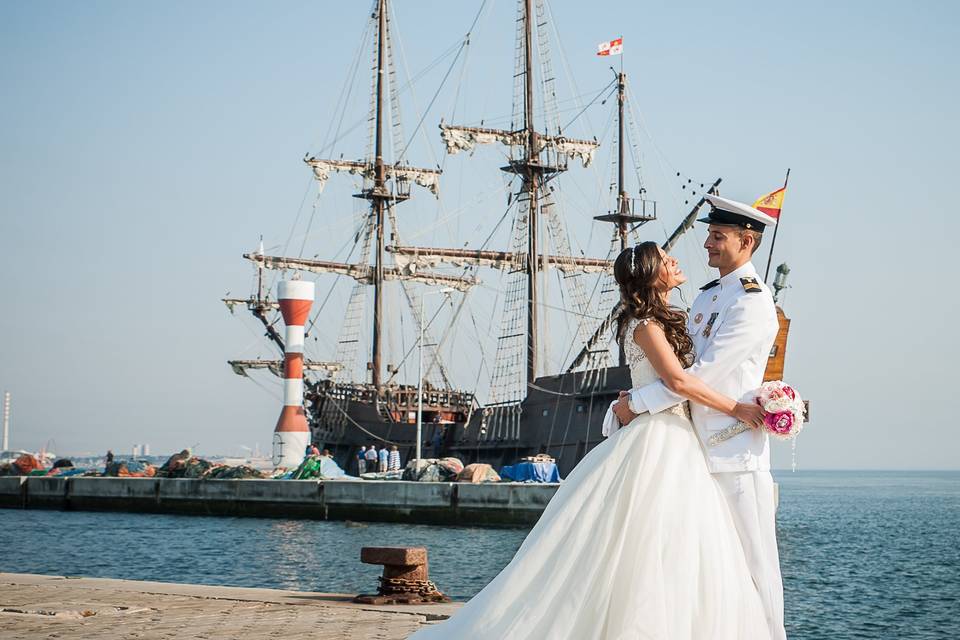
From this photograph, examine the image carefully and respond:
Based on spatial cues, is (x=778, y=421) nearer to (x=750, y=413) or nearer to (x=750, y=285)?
(x=750, y=413)

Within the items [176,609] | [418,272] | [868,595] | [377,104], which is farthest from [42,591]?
[377,104]

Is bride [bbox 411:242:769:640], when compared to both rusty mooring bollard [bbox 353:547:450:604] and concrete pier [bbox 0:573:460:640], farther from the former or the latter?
rusty mooring bollard [bbox 353:547:450:604]

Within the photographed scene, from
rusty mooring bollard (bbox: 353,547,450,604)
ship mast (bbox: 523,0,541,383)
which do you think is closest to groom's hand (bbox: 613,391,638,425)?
rusty mooring bollard (bbox: 353,547,450,604)

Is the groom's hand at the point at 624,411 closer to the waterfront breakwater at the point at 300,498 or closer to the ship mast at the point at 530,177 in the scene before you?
the waterfront breakwater at the point at 300,498

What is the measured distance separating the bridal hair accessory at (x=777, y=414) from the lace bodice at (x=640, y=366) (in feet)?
0.61

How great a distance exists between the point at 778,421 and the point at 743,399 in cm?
18

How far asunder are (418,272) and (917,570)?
97.9ft

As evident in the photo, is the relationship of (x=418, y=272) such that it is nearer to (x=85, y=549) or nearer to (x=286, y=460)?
(x=286, y=460)

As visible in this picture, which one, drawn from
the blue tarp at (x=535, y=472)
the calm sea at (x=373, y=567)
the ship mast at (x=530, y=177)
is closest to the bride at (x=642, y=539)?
the calm sea at (x=373, y=567)

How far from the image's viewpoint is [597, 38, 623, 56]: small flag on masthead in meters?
47.1

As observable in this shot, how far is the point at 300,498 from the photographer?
117 feet

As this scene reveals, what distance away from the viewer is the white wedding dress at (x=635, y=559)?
14.8ft

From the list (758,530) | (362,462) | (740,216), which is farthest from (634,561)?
(362,462)

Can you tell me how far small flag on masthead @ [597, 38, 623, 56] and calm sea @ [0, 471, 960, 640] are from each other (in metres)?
19.5
